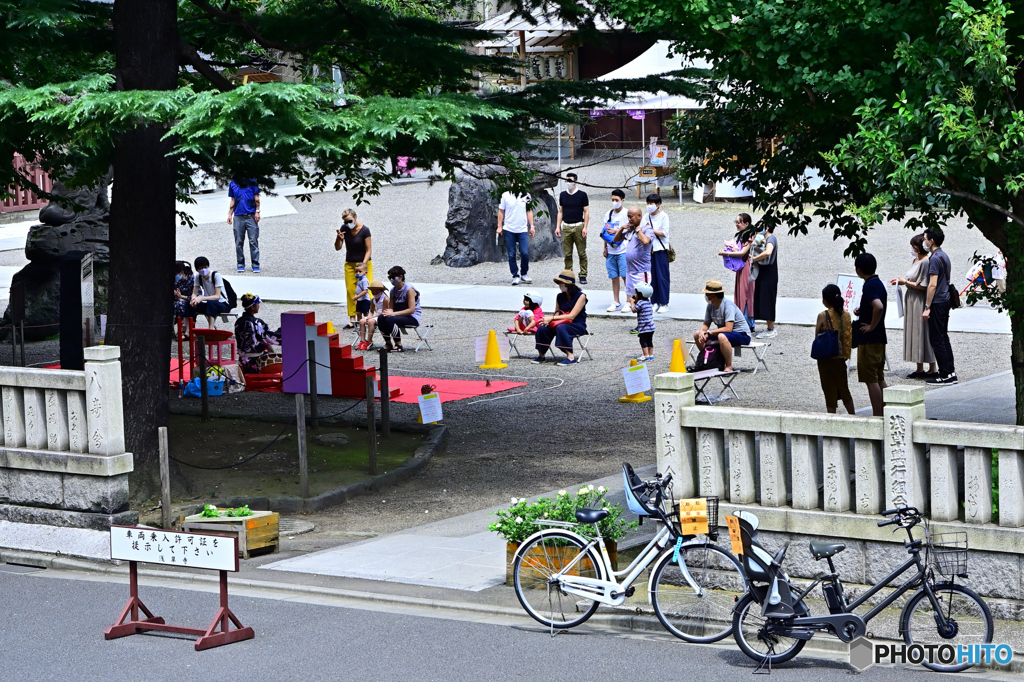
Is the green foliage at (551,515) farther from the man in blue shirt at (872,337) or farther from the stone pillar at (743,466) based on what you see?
the man in blue shirt at (872,337)

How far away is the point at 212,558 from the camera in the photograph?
8.48 metres

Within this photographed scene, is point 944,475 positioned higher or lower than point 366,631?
higher

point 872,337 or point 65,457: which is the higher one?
point 872,337

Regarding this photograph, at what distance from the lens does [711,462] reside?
9109mm

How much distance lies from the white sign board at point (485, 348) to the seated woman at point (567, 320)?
0.49 m

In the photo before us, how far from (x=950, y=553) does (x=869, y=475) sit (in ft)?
2.34

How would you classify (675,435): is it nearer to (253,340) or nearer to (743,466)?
(743,466)

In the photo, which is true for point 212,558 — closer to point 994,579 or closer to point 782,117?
point 994,579

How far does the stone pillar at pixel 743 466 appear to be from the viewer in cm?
897

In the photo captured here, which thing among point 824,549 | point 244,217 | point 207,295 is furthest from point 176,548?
point 244,217

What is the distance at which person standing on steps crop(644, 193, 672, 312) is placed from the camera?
836 inches

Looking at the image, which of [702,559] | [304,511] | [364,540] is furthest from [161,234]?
[702,559]

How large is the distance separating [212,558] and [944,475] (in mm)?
4762

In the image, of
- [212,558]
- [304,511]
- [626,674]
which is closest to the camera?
[626,674]
